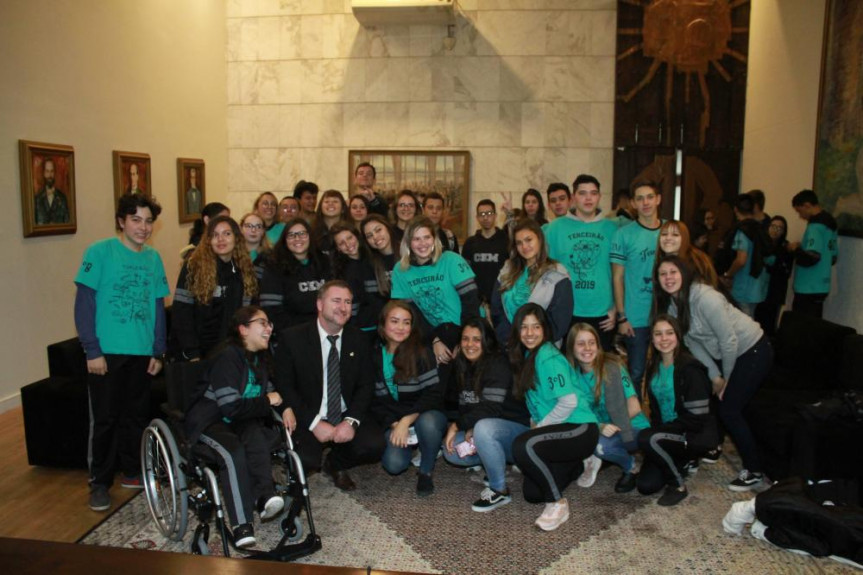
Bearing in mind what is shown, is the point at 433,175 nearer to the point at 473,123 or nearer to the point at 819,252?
the point at 473,123

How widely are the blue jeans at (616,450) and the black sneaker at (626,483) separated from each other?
1.8 inches

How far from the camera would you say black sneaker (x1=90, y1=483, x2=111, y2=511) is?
395 centimetres

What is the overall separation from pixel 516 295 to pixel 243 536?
226 centimetres

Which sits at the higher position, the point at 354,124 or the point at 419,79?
the point at 419,79

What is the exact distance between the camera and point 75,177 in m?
6.75

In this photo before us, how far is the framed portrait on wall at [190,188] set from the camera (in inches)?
351

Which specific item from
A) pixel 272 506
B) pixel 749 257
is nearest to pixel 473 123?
pixel 749 257

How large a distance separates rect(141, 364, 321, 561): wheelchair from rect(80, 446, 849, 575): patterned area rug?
115 mm

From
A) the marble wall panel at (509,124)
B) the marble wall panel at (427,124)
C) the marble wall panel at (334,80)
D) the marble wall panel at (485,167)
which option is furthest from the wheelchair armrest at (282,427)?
the marble wall panel at (334,80)

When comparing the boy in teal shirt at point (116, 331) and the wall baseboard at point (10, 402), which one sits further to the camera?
the wall baseboard at point (10, 402)

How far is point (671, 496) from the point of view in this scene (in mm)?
4016

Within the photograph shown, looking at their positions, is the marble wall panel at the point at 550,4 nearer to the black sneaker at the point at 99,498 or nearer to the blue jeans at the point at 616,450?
the blue jeans at the point at 616,450

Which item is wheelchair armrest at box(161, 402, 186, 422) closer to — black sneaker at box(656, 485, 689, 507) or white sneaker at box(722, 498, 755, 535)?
black sneaker at box(656, 485, 689, 507)

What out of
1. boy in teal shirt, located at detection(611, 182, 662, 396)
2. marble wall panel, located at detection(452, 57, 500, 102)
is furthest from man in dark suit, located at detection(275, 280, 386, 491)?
marble wall panel, located at detection(452, 57, 500, 102)
